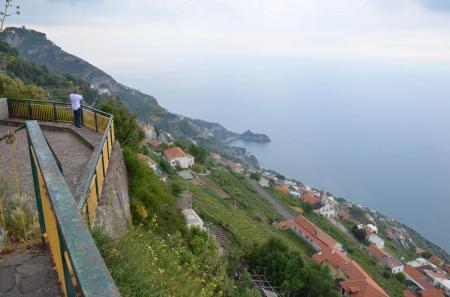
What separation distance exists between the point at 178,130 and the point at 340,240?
116487 mm

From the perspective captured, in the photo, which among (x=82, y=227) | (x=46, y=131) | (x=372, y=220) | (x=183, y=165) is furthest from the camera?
(x=372, y=220)

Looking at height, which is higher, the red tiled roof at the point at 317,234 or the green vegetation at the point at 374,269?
the red tiled roof at the point at 317,234

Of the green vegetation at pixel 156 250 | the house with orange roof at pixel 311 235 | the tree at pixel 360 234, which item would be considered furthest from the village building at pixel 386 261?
the green vegetation at pixel 156 250

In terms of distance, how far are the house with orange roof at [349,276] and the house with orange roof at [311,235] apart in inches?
101

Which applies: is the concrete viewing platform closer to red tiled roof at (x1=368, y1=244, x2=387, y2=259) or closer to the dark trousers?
the dark trousers

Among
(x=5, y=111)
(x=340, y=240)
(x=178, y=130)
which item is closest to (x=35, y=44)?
(x=178, y=130)

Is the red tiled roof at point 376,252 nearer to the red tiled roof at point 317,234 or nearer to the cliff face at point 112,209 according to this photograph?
the red tiled roof at point 317,234

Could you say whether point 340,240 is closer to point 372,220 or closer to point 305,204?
point 305,204

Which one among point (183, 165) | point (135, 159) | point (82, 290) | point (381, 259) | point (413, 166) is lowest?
point (413, 166)

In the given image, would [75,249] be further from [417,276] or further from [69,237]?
[417,276]

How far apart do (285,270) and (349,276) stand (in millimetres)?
19111

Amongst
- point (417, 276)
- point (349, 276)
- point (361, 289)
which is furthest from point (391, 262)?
point (361, 289)

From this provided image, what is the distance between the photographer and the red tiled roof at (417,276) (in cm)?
5239

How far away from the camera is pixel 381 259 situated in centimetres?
5541
